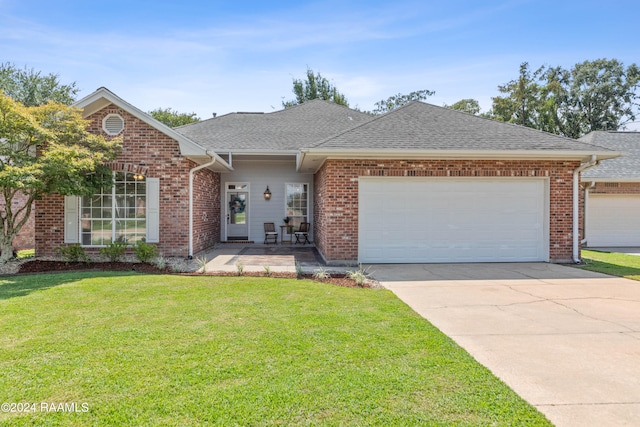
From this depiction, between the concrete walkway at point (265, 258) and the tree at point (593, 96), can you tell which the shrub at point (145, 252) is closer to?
the concrete walkway at point (265, 258)

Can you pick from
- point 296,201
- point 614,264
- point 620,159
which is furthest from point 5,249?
point 620,159

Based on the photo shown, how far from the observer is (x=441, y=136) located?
9.46 meters

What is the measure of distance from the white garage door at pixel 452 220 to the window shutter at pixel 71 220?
7.63 metres

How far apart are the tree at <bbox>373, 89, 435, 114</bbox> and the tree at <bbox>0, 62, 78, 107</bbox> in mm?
28422

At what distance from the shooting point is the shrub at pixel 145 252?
8.85 metres

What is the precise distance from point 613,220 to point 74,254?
18.1 metres

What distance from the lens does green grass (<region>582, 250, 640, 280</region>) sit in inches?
326

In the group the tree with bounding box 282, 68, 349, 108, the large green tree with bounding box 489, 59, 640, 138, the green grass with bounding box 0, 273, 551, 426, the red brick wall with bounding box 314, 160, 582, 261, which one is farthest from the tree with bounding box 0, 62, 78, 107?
the large green tree with bounding box 489, 59, 640, 138

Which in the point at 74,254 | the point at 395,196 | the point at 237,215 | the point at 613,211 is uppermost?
the point at 395,196

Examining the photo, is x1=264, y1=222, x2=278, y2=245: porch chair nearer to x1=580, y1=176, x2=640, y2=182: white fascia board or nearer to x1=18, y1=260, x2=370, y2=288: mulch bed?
x1=18, y1=260, x2=370, y2=288: mulch bed

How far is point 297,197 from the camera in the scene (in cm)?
1454

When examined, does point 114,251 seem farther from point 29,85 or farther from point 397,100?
point 397,100

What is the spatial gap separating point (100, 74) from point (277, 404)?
17.1m

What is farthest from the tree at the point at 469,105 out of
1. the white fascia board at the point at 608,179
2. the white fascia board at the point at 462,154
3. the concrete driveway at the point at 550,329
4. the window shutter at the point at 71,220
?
the window shutter at the point at 71,220
